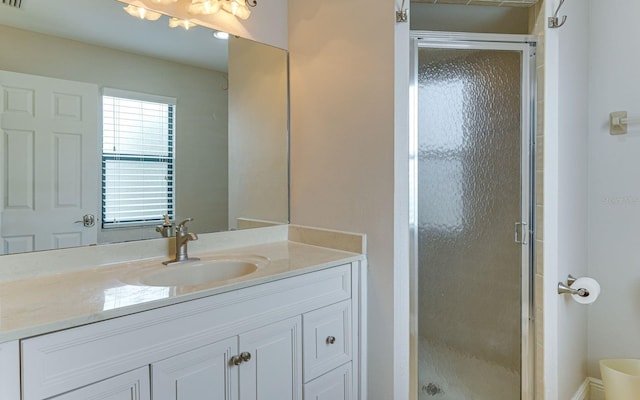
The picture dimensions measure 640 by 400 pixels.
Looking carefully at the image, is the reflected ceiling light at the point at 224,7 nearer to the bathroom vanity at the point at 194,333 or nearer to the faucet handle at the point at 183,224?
the faucet handle at the point at 183,224

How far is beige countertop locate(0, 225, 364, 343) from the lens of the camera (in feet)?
2.61

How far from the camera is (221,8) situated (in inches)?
63.7

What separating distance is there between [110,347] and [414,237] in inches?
45.6

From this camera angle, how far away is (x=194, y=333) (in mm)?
1006

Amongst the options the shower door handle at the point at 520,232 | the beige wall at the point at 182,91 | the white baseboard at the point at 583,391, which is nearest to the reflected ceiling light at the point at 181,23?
the beige wall at the point at 182,91

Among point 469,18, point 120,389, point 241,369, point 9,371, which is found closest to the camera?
point 9,371

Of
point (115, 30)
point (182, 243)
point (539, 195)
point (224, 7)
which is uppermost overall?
point (224, 7)

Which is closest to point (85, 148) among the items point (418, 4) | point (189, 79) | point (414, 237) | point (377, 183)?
point (189, 79)

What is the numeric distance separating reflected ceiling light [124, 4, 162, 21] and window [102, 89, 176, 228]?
12.2 inches

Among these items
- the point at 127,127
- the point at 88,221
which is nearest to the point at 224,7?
the point at 127,127

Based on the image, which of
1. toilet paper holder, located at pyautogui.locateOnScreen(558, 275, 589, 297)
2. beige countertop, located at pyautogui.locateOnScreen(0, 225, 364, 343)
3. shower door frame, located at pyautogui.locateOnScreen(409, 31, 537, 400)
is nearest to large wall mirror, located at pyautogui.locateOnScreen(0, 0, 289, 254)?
beige countertop, located at pyautogui.locateOnScreen(0, 225, 364, 343)

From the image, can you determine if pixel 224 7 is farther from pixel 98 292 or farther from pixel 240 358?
pixel 240 358

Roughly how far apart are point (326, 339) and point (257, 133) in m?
1.09

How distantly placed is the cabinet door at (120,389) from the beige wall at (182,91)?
2.12 ft
